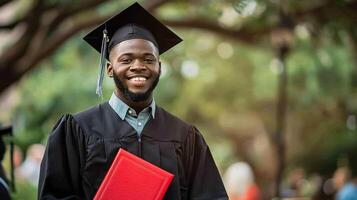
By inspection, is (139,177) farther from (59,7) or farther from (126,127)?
(59,7)

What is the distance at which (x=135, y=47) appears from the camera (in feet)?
13.7

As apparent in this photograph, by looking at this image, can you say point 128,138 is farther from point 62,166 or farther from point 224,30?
point 224,30

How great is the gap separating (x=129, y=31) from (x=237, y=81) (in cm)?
1735

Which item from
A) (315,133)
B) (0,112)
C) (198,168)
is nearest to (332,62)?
(315,133)

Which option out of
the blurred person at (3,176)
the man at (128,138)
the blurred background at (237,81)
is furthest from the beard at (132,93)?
the blurred background at (237,81)

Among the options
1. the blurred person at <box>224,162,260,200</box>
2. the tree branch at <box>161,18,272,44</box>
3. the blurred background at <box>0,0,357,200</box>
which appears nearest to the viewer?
the blurred background at <box>0,0,357,200</box>

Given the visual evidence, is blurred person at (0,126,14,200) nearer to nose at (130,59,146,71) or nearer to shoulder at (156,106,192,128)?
shoulder at (156,106,192,128)

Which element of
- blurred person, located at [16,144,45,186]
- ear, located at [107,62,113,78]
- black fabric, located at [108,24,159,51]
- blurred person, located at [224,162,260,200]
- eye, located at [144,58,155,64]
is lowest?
blurred person, located at [224,162,260,200]

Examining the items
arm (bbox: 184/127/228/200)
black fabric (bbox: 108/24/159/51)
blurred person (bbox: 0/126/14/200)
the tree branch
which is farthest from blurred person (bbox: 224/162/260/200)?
black fabric (bbox: 108/24/159/51)

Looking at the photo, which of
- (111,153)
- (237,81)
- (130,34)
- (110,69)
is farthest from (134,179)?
(237,81)

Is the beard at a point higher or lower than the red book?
higher

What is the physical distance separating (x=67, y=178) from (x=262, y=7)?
6727 mm

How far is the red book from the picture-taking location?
158 inches

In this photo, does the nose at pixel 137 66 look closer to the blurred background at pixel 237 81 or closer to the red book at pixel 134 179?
the red book at pixel 134 179
